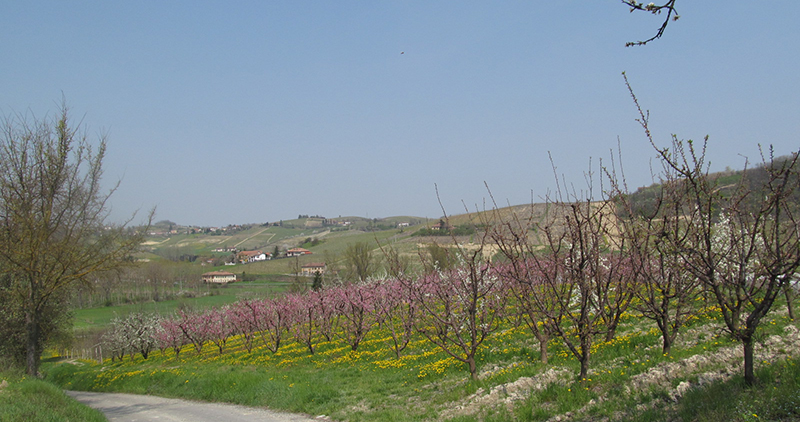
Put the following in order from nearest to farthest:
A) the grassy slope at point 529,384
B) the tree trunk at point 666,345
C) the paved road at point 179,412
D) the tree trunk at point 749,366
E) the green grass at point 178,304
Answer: the tree trunk at point 749,366 → the grassy slope at point 529,384 → the tree trunk at point 666,345 → the paved road at point 179,412 → the green grass at point 178,304

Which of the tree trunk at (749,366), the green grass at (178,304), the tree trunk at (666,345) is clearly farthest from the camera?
the green grass at (178,304)

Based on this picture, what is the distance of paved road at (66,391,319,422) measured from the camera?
11078 mm

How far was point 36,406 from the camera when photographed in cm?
963

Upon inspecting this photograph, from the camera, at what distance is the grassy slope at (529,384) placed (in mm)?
6027

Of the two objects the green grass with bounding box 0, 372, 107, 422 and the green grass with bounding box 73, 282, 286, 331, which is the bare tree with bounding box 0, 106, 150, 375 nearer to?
the green grass with bounding box 0, 372, 107, 422

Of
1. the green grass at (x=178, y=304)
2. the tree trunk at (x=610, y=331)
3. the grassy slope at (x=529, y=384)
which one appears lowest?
the green grass at (x=178, y=304)

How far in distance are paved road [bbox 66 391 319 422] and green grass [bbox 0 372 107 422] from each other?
160 cm

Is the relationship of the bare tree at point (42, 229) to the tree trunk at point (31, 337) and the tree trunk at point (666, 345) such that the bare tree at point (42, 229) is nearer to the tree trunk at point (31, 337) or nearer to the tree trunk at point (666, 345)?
the tree trunk at point (31, 337)

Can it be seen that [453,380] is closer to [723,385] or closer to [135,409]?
Result: [723,385]

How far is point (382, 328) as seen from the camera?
24422 millimetres

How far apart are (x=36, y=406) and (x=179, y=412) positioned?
148 inches

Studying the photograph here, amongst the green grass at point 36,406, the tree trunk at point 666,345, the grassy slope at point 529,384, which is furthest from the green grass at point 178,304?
A: the tree trunk at point 666,345

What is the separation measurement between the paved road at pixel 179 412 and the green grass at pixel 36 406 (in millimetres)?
1602

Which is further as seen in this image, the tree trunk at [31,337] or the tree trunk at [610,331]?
the tree trunk at [31,337]
